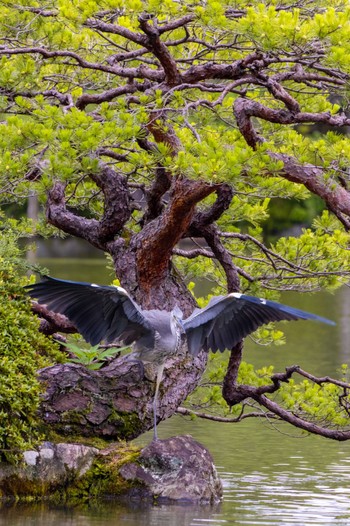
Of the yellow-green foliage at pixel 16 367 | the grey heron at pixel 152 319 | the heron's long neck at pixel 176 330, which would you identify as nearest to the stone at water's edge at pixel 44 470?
the yellow-green foliage at pixel 16 367

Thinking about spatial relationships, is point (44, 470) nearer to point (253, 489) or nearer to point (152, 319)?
point (152, 319)

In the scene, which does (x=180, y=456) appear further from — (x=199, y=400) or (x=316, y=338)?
(x=316, y=338)

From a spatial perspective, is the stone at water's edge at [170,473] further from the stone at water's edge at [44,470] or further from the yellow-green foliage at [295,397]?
the yellow-green foliage at [295,397]

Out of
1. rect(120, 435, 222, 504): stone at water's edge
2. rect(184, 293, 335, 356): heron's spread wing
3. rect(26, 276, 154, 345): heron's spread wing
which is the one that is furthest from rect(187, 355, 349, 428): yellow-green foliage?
rect(120, 435, 222, 504): stone at water's edge

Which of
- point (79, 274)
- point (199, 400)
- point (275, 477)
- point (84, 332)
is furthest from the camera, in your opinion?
point (79, 274)

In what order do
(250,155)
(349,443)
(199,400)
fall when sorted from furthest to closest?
(349,443) → (199,400) → (250,155)

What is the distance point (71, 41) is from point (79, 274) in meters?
23.1

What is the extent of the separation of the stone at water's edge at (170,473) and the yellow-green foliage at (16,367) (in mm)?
801

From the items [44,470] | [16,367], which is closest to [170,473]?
[44,470]

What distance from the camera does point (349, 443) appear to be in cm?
1206

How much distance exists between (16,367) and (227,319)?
1744mm

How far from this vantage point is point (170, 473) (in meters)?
8.48

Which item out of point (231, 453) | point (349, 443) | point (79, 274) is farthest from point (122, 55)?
point (79, 274)

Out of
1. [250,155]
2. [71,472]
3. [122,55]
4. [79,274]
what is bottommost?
[71,472]
